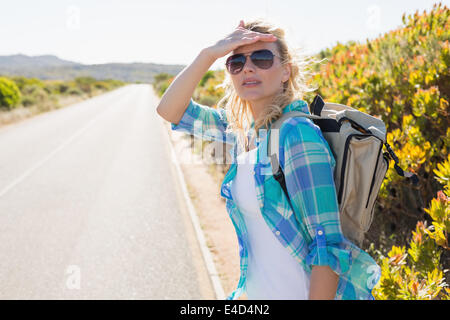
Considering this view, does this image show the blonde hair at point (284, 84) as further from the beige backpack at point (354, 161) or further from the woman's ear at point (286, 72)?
the beige backpack at point (354, 161)

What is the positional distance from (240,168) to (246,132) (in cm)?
24

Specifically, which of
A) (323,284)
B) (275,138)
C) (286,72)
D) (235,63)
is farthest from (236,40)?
(323,284)

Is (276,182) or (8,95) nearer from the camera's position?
(276,182)

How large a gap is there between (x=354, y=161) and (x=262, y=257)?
51 centimetres

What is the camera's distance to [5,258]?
18.0ft

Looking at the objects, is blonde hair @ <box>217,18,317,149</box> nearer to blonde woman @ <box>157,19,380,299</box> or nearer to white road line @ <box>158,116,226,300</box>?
blonde woman @ <box>157,19,380,299</box>

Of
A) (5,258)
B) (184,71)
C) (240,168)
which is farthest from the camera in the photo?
(5,258)

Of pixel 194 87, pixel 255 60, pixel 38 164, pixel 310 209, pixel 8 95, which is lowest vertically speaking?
pixel 38 164

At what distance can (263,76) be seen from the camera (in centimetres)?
150

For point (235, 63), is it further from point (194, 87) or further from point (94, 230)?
point (94, 230)
